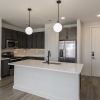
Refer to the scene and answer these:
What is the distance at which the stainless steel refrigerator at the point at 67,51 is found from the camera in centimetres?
455

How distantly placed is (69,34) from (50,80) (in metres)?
2.65

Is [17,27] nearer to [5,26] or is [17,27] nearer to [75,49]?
[5,26]

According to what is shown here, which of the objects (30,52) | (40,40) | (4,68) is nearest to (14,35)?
(40,40)

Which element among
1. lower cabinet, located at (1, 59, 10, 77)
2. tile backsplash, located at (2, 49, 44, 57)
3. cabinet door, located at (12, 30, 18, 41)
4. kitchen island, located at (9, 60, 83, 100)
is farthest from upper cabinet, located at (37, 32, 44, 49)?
kitchen island, located at (9, 60, 83, 100)

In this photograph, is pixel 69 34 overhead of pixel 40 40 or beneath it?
overhead

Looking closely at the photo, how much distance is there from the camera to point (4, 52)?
5.44 meters

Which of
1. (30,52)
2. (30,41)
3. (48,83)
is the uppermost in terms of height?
(30,41)

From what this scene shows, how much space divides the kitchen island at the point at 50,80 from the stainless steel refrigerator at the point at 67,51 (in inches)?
68.7

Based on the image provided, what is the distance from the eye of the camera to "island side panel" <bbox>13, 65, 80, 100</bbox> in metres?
2.48

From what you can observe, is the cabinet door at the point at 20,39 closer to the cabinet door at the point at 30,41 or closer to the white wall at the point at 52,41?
the cabinet door at the point at 30,41

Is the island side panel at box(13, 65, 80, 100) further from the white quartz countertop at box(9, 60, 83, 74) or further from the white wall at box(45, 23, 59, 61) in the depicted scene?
the white wall at box(45, 23, 59, 61)

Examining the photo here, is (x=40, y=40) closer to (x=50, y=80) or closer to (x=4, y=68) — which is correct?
(x=4, y=68)

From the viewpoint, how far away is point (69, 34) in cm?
473

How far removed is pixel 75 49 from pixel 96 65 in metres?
Answer: 1.30
